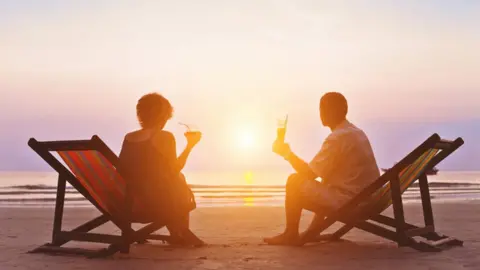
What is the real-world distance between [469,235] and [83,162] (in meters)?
5.14

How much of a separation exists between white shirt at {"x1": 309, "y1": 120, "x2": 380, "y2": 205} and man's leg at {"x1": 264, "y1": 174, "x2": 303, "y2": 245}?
303 mm

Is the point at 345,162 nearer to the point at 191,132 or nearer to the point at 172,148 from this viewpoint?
the point at 191,132

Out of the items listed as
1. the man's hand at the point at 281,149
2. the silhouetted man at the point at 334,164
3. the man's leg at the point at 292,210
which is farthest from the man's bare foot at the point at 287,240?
the man's hand at the point at 281,149

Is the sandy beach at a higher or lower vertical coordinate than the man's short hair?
lower

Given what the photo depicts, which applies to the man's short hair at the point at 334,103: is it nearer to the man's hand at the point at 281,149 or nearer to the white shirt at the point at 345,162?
the white shirt at the point at 345,162

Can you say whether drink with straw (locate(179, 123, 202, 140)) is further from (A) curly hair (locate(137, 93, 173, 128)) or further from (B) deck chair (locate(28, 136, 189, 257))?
(B) deck chair (locate(28, 136, 189, 257))

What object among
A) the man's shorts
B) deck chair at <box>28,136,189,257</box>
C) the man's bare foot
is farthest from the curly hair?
the man's bare foot

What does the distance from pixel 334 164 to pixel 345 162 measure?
113 millimetres

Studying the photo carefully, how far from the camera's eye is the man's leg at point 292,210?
605 centimetres

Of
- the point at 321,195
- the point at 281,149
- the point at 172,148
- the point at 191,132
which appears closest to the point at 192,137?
the point at 191,132

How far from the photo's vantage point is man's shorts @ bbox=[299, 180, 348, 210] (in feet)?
19.3

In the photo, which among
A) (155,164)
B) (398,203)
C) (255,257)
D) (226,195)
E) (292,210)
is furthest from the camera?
(226,195)

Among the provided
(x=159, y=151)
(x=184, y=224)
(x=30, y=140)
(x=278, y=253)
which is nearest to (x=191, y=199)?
(x=184, y=224)

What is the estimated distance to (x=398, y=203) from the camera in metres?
5.55
